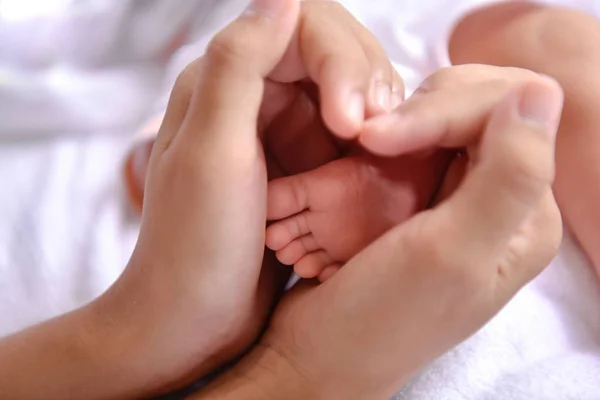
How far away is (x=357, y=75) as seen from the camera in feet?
1.68

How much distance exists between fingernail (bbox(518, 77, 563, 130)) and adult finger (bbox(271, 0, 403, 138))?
0.11 meters

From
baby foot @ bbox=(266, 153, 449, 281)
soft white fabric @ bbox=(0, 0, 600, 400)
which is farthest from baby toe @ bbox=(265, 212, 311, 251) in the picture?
soft white fabric @ bbox=(0, 0, 600, 400)

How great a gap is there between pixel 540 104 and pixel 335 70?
0.14 meters

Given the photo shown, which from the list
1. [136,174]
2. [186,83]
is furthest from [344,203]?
[136,174]

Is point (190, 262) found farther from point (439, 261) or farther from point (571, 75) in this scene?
point (571, 75)

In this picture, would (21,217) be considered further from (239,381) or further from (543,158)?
(543,158)

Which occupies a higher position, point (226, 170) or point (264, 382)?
point (226, 170)

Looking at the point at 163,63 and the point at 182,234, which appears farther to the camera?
the point at 163,63

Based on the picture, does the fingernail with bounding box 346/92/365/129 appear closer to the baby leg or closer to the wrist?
the wrist

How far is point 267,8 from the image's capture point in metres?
0.48

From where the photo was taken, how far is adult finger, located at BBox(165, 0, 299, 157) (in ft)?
1.52

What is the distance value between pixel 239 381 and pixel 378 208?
0.18 metres

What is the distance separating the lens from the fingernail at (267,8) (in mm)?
477

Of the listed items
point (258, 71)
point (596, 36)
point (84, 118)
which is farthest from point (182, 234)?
point (596, 36)
